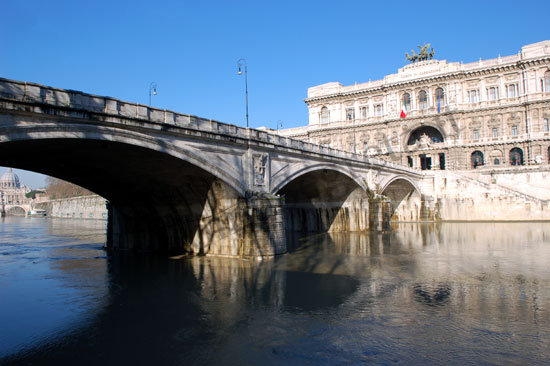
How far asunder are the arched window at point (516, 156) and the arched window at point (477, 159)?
13.3ft

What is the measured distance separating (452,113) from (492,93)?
626 cm

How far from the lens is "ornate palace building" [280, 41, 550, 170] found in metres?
56.7

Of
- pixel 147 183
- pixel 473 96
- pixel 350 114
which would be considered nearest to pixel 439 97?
pixel 473 96

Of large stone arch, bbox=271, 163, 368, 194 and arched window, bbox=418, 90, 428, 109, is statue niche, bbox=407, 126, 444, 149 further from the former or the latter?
large stone arch, bbox=271, 163, 368, 194

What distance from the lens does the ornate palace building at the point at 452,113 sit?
5666 cm

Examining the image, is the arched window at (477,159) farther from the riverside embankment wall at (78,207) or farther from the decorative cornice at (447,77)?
the riverside embankment wall at (78,207)

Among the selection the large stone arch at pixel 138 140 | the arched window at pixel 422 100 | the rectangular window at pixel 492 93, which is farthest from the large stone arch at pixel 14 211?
the rectangular window at pixel 492 93

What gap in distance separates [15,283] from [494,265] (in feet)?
78.2

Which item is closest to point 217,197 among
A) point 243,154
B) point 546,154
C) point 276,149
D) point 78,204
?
point 243,154

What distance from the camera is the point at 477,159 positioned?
2463 inches

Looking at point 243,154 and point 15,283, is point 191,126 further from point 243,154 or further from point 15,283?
point 15,283

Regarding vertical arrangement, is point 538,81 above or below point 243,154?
above

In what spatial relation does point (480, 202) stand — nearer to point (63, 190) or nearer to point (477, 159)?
point (477, 159)

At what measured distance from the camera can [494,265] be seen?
824 inches
